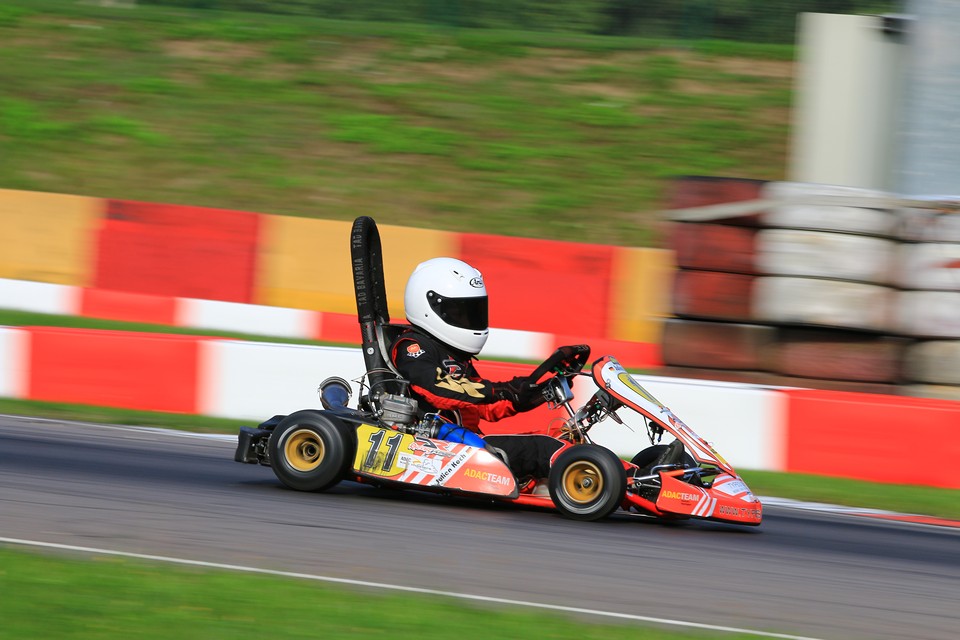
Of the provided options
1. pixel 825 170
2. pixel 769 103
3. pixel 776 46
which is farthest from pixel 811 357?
pixel 776 46

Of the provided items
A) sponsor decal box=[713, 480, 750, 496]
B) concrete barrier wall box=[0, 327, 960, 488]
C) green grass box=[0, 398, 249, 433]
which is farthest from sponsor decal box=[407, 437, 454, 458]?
green grass box=[0, 398, 249, 433]

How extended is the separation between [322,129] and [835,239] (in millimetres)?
8046

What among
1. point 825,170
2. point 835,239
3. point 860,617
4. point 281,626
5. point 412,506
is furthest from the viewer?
point 825,170

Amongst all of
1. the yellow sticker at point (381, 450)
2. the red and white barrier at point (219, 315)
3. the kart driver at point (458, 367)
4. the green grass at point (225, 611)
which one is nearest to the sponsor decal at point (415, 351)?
the kart driver at point (458, 367)

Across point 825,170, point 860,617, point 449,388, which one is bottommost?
point 860,617

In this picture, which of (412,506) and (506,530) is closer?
(506,530)

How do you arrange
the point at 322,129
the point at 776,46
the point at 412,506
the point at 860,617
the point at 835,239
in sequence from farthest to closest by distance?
the point at 776,46 < the point at 322,129 < the point at 835,239 < the point at 412,506 < the point at 860,617

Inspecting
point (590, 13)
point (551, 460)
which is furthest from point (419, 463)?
point (590, 13)

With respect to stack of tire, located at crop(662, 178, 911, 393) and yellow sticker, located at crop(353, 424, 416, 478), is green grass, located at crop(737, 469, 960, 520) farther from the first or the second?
yellow sticker, located at crop(353, 424, 416, 478)

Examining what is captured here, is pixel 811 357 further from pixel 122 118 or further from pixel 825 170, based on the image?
pixel 122 118

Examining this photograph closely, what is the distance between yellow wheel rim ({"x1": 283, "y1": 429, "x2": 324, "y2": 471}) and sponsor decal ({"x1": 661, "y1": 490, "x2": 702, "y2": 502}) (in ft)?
5.30

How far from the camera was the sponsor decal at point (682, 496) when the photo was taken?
5.32 meters

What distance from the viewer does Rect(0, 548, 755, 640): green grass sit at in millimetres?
3457

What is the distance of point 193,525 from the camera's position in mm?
4887
